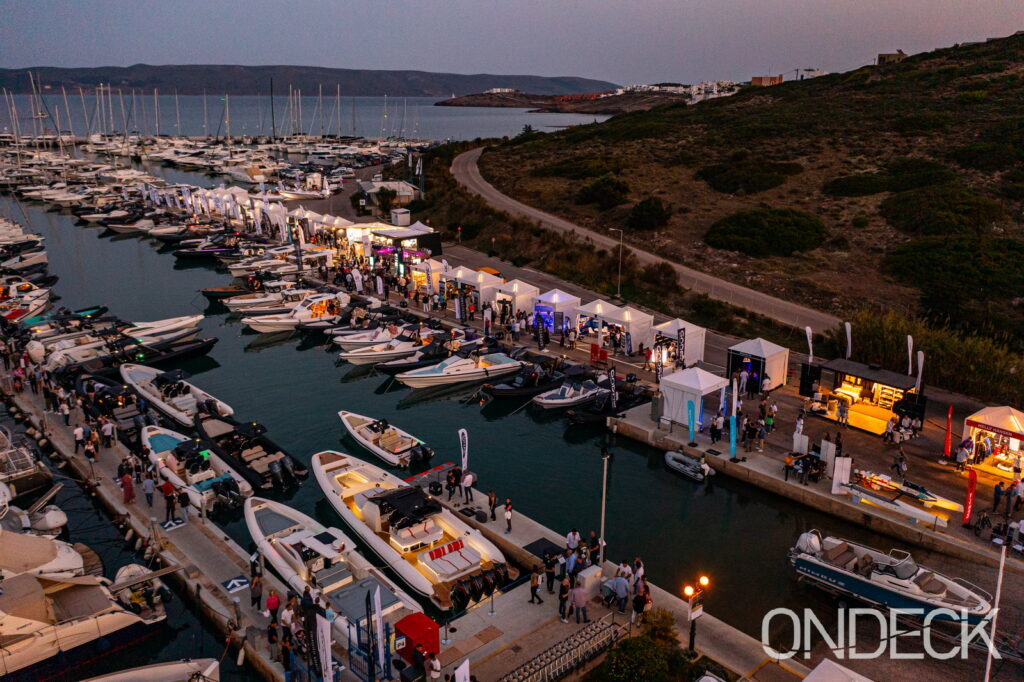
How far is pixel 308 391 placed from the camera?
116 feet

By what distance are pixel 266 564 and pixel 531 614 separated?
8206 mm

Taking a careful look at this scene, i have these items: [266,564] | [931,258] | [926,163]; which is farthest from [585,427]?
[926,163]

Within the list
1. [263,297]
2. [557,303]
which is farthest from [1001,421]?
[263,297]

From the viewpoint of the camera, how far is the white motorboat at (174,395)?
2992 centimetres

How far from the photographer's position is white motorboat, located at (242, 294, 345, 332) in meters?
43.9

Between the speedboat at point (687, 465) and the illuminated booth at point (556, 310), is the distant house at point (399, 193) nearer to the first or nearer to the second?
the illuminated booth at point (556, 310)

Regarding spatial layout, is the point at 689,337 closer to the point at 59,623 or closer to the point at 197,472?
the point at 197,472

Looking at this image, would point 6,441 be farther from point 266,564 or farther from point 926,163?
point 926,163

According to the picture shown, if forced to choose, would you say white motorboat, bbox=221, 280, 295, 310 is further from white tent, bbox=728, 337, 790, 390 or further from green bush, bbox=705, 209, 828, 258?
green bush, bbox=705, 209, 828, 258

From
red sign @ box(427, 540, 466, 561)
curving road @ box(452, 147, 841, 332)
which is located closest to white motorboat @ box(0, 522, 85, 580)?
red sign @ box(427, 540, 466, 561)

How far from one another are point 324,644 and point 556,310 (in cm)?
2707

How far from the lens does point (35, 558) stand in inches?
722

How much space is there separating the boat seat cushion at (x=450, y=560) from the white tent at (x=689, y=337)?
18.0m

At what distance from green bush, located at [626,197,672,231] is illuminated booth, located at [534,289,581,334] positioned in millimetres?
25281
